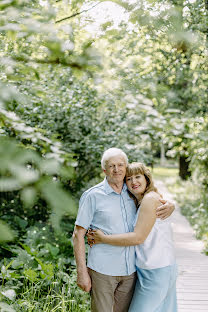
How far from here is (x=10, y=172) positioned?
93 cm

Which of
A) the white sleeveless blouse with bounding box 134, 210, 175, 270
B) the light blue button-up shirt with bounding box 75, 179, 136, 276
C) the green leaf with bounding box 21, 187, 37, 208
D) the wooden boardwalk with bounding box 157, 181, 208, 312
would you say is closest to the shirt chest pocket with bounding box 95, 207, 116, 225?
the light blue button-up shirt with bounding box 75, 179, 136, 276

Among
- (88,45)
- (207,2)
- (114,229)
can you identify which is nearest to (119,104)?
(88,45)

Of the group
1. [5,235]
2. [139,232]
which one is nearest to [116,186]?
[139,232]

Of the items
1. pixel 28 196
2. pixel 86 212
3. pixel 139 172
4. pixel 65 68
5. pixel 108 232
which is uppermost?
pixel 65 68

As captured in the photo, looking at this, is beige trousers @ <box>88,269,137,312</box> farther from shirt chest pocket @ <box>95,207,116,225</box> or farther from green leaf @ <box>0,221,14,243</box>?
green leaf @ <box>0,221,14,243</box>

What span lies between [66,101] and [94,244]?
393 centimetres

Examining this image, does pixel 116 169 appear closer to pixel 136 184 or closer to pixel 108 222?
pixel 136 184

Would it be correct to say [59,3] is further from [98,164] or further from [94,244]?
[98,164]

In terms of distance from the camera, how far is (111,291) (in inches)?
110

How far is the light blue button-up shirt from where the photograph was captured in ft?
9.00

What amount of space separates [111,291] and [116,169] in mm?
898

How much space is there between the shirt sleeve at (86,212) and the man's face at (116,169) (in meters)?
0.21

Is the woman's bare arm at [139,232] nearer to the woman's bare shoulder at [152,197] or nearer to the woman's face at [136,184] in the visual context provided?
the woman's bare shoulder at [152,197]

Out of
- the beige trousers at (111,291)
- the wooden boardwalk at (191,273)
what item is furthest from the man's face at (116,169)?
the wooden boardwalk at (191,273)
